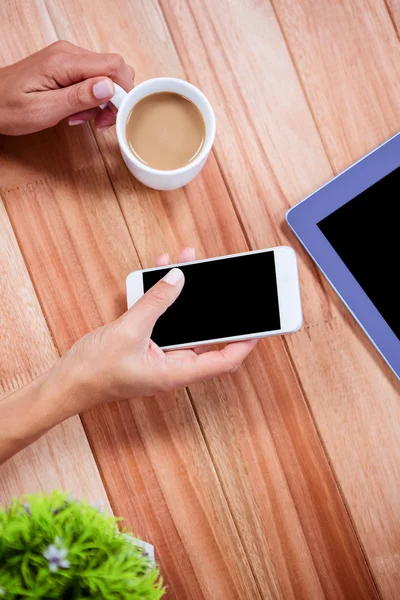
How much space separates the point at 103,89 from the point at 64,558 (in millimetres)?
557

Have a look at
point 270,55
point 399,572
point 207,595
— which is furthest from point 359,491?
point 270,55

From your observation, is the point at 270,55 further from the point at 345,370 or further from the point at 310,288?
the point at 345,370

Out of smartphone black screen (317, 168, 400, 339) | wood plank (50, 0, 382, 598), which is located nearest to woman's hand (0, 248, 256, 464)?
wood plank (50, 0, 382, 598)

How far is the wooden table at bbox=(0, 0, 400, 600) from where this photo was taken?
79cm

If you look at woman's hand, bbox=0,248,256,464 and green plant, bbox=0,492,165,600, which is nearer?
green plant, bbox=0,492,165,600

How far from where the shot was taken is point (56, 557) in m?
0.47

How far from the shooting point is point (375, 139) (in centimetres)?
82

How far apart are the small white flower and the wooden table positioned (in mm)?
319

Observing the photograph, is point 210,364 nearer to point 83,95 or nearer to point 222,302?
point 222,302

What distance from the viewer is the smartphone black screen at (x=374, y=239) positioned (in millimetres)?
786

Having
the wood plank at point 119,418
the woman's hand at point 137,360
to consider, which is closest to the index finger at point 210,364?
the woman's hand at point 137,360

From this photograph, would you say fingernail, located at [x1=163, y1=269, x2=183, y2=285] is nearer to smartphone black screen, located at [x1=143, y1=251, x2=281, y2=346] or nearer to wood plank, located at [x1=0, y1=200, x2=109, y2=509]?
smartphone black screen, located at [x1=143, y1=251, x2=281, y2=346]

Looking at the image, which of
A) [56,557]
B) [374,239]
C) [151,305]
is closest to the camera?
[56,557]

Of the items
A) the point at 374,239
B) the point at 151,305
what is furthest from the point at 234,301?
the point at 374,239
